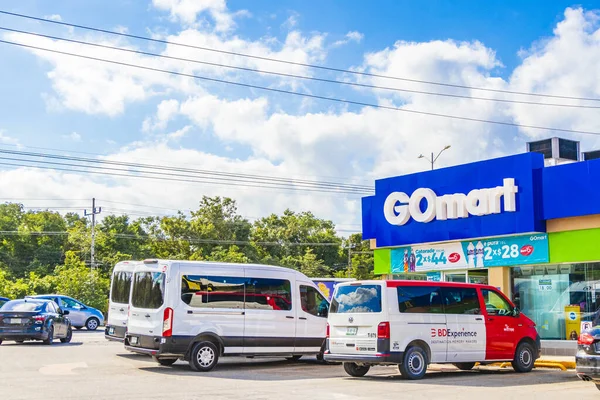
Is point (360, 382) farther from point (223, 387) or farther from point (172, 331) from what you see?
point (172, 331)

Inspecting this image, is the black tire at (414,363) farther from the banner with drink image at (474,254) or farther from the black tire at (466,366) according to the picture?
the banner with drink image at (474,254)

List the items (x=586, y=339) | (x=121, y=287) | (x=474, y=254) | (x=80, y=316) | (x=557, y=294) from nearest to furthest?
(x=586, y=339) < (x=121, y=287) < (x=557, y=294) < (x=474, y=254) < (x=80, y=316)

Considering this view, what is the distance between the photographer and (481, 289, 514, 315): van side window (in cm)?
1694

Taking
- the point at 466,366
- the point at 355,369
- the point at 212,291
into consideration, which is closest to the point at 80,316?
the point at 212,291

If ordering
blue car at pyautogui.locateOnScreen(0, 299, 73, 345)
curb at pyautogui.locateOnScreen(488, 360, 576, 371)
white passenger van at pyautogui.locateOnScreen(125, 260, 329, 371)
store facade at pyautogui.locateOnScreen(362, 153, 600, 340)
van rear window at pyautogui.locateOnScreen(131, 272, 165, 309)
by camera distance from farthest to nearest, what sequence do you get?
blue car at pyautogui.locateOnScreen(0, 299, 73, 345), store facade at pyautogui.locateOnScreen(362, 153, 600, 340), curb at pyautogui.locateOnScreen(488, 360, 576, 371), van rear window at pyautogui.locateOnScreen(131, 272, 165, 309), white passenger van at pyautogui.locateOnScreen(125, 260, 329, 371)

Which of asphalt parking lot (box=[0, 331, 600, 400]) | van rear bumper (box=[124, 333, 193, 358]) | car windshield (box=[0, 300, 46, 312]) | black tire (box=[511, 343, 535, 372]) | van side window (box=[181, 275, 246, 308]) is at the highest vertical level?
van side window (box=[181, 275, 246, 308])

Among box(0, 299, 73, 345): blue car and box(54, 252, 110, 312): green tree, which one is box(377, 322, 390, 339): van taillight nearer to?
box(0, 299, 73, 345): blue car

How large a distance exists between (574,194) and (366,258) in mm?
61345

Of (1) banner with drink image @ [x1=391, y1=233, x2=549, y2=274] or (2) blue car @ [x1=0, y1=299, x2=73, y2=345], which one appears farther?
(2) blue car @ [x1=0, y1=299, x2=73, y2=345]

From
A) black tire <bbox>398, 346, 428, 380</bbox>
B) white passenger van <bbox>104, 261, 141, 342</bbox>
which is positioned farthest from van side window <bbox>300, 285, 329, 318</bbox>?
white passenger van <bbox>104, 261, 141, 342</bbox>

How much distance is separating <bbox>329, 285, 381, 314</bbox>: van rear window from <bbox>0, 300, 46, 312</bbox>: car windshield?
12.3m

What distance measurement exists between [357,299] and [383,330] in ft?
3.17

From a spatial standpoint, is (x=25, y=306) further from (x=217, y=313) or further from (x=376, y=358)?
(x=376, y=358)

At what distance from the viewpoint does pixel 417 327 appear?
15.4m
